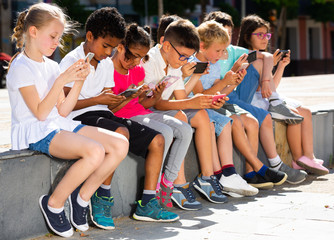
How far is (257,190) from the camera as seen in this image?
538 cm

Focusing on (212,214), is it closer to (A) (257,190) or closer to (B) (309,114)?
(A) (257,190)

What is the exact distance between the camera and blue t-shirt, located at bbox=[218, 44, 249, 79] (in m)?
6.06

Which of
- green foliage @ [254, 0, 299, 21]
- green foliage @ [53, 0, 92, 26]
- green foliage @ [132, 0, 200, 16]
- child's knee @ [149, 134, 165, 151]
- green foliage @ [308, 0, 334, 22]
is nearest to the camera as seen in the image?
child's knee @ [149, 134, 165, 151]

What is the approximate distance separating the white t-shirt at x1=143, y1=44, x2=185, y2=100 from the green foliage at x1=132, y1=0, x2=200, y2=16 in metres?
26.0

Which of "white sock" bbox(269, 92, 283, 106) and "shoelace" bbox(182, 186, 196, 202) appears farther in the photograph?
"white sock" bbox(269, 92, 283, 106)

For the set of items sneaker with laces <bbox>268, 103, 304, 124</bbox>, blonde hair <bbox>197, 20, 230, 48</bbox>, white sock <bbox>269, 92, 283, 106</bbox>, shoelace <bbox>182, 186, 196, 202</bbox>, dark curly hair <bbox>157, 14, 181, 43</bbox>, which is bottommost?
shoelace <bbox>182, 186, 196, 202</bbox>

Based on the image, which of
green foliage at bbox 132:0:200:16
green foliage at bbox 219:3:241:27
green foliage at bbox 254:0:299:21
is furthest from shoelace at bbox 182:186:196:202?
green foliage at bbox 254:0:299:21

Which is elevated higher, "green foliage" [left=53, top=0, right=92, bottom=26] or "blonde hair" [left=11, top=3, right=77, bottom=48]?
"green foliage" [left=53, top=0, right=92, bottom=26]

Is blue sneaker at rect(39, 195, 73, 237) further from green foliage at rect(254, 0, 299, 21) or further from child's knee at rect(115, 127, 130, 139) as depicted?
green foliage at rect(254, 0, 299, 21)

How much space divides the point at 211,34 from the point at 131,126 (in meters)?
1.34

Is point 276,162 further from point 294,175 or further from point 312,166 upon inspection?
point 312,166

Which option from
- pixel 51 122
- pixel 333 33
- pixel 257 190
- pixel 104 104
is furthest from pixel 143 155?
pixel 333 33

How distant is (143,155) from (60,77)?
91cm

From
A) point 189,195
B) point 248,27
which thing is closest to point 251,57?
point 248,27
